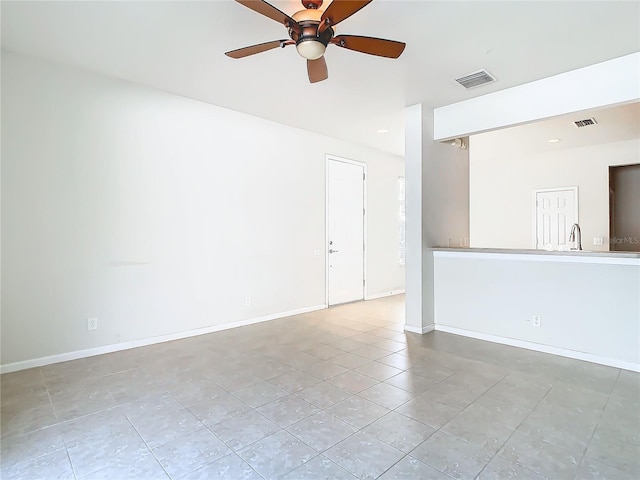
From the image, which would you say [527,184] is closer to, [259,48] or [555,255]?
→ [555,255]

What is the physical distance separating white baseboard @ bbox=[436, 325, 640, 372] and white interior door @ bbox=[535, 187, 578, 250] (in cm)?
341

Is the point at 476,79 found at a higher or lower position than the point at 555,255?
higher

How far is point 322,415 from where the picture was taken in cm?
240

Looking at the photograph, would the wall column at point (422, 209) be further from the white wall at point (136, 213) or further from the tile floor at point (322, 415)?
the white wall at point (136, 213)

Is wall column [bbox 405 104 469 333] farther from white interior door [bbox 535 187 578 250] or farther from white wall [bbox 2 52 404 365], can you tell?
white interior door [bbox 535 187 578 250]

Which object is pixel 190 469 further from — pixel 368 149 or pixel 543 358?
pixel 368 149

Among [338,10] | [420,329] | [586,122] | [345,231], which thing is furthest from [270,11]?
[586,122]

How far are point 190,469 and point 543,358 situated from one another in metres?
3.35

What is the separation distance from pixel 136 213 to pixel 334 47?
2657 millimetres

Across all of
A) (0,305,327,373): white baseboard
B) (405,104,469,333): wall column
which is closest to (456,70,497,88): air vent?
(405,104,469,333): wall column

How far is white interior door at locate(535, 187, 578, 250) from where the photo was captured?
6.40 metres

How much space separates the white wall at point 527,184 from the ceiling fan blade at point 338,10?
434 centimetres

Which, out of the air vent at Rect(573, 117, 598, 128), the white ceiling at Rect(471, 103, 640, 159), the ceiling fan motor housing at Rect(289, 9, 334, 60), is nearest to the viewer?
the ceiling fan motor housing at Rect(289, 9, 334, 60)

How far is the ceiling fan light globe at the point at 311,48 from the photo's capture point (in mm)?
2264
